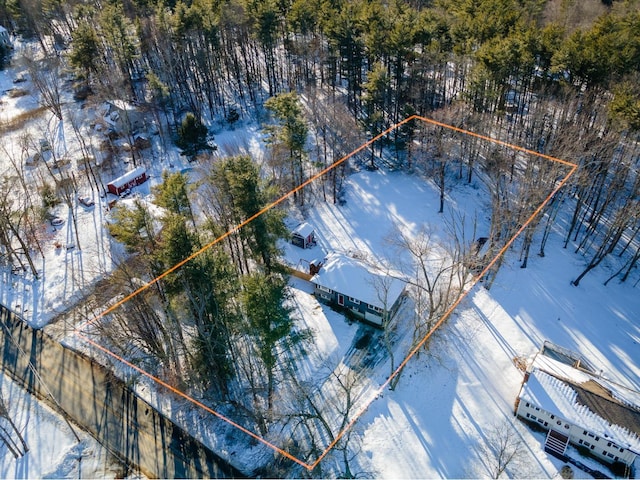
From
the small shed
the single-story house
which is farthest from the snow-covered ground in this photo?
the single-story house

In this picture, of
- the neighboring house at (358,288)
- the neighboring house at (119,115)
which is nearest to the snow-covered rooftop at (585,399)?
the neighboring house at (358,288)

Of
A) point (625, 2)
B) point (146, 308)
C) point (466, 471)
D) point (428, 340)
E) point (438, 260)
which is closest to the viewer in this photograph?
point (466, 471)

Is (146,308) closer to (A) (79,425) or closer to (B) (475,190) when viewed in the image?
(A) (79,425)

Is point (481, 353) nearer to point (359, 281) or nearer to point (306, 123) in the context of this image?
point (359, 281)

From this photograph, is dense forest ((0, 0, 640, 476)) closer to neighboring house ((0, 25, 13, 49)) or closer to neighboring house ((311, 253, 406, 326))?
neighboring house ((0, 25, 13, 49))

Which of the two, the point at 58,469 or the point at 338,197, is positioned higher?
the point at 338,197

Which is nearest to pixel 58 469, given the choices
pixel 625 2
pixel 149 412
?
pixel 149 412

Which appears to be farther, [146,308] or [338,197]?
[338,197]
